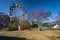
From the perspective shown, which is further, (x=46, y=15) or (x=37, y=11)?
(x=46, y=15)

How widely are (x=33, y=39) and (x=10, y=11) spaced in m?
8.66

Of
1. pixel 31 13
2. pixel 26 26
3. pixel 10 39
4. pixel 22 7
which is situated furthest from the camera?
pixel 31 13

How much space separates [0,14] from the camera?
2234cm

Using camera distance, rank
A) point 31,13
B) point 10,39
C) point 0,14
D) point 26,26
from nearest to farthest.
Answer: point 10,39
point 26,26
point 31,13
point 0,14

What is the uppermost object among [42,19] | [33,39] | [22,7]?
[22,7]

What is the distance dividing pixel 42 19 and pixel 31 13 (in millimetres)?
1726

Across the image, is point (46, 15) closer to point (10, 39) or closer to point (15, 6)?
point (15, 6)

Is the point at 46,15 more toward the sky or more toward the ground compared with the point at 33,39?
more toward the sky

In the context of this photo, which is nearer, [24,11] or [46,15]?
[24,11]

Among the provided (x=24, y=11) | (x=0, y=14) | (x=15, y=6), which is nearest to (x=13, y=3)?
(x=15, y=6)

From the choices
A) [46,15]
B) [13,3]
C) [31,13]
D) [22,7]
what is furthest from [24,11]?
[46,15]

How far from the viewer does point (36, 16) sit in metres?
18.5

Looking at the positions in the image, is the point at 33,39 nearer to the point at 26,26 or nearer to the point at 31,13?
the point at 26,26

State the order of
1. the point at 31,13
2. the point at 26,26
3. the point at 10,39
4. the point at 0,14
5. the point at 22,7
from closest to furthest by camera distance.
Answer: the point at 10,39 < the point at 22,7 < the point at 26,26 < the point at 31,13 < the point at 0,14
